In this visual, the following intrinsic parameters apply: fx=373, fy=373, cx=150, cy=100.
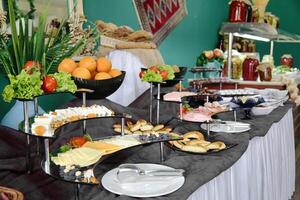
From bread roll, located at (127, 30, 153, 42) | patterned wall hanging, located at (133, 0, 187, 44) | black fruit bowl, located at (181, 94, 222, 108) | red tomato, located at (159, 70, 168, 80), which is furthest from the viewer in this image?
patterned wall hanging, located at (133, 0, 187, 44)

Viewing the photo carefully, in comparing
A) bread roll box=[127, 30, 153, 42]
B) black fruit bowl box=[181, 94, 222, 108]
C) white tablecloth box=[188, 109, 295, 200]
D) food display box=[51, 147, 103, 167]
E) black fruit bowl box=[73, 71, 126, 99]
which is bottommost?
white tablecloth box=[188, 109, 295, 200]

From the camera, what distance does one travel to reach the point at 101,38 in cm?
194

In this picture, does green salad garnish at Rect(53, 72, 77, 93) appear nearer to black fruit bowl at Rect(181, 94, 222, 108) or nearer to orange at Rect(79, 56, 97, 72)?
orange at Rect(79, 56, 97, 72)

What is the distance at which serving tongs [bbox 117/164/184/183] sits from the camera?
96 cm

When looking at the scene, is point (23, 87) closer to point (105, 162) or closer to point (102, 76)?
point (105, 162)

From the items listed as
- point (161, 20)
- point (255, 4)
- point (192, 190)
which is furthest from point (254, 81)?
point (192, 190)

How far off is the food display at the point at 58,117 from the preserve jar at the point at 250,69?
1961 mm

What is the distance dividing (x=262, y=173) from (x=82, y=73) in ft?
3.04

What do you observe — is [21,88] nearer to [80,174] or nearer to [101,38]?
[80,174]

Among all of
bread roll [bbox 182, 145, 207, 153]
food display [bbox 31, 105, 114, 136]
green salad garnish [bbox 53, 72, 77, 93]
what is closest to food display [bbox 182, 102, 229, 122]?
bread roll [bbox 182, 145, 207, 153]

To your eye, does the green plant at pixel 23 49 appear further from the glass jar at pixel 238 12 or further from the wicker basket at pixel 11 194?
the glass jar at pixel 238 12

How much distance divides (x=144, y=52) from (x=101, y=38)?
0.91 feet

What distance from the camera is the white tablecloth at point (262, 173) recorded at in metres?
1.21

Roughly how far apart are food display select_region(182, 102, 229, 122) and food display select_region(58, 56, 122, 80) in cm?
35
